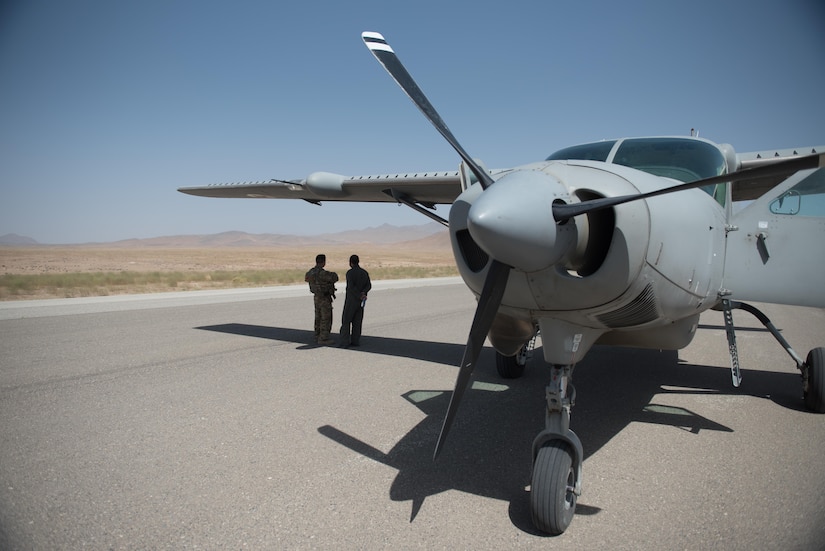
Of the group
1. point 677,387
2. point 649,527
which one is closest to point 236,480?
point 649,527

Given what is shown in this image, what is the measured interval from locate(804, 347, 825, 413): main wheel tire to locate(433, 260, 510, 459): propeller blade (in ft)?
14.7

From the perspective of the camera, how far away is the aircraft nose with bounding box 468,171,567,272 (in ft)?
8.52

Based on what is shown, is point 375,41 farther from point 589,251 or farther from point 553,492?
point 553,492

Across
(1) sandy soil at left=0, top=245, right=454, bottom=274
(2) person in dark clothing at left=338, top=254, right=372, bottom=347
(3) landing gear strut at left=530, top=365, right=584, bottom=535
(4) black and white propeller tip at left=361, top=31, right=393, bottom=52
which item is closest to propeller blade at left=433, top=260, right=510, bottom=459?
(3) landing gear strut at left=530, top=365, right=584, bottom=535

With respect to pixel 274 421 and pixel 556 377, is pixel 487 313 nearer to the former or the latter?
pixel 556 377

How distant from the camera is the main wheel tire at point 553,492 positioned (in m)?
2.97

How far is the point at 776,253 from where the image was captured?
5.26m

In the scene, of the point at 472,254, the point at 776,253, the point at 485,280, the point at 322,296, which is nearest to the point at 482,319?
the point at 485,280

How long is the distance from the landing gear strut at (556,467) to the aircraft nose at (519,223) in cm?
111

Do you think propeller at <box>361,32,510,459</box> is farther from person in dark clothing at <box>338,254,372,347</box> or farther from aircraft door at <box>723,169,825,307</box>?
person in dark clothing at <box>338,254,372,347</box>

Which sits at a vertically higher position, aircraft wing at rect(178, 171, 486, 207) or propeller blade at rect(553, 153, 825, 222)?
aircraft wing at rect(178, 171, 486, 207)

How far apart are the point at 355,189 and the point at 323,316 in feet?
8.20

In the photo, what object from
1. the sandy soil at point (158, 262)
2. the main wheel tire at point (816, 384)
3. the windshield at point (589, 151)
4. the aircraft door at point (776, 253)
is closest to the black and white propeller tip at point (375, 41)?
the windshield at point (589, 151)

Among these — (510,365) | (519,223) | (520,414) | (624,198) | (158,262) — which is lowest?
(520,414)
